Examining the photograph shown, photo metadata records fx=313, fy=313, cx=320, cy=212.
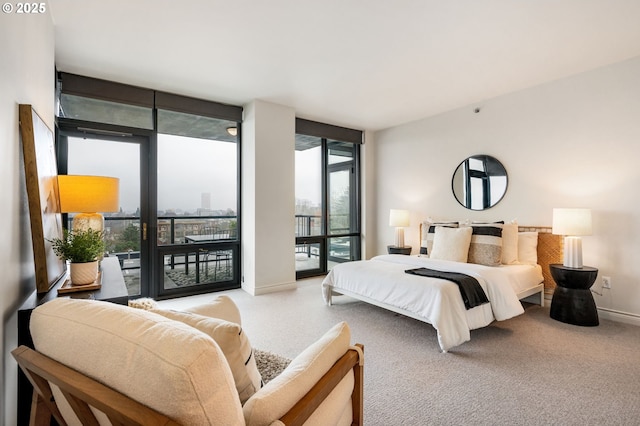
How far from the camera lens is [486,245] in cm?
369

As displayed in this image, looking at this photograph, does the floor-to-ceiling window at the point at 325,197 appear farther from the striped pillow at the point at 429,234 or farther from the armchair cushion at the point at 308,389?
the armchair cushion at the point at 308,389

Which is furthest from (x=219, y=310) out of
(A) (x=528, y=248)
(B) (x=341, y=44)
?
(A) (x=528, y=248)

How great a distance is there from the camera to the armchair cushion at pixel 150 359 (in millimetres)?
637

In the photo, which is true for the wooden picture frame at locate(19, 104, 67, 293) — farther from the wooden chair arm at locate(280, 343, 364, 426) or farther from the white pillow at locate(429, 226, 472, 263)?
the white pillow at locate(429, 226, 472, 263)

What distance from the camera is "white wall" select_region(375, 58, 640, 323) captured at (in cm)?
328

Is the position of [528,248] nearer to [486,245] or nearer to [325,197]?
[486,245]

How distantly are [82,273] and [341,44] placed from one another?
8.86 feet

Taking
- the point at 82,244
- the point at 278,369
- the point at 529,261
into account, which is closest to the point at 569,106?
the point at 529,261

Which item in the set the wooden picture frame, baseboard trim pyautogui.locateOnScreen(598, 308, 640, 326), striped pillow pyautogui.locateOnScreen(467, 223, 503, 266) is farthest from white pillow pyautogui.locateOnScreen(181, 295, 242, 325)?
baseboard trim pyautogui.locateOnScreen(598, 308, 640, 326)

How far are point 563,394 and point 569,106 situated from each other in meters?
3.22

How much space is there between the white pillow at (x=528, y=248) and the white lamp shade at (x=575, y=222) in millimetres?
528

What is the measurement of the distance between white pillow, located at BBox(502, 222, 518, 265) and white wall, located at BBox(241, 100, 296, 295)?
2.81m

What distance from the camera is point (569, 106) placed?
3664 mm

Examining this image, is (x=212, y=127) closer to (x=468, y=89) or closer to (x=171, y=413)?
(x=468, y=89)
